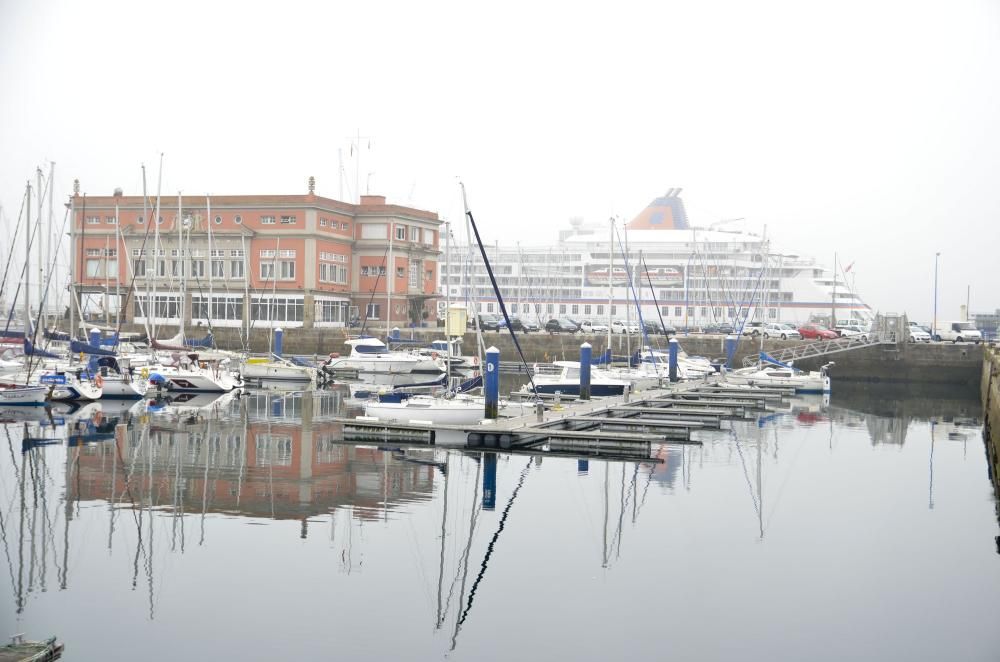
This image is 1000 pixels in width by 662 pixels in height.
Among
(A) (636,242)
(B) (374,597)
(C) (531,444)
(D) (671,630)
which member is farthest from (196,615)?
(A) (636,242)

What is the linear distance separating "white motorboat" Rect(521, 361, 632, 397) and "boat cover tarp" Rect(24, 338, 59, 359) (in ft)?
58.0

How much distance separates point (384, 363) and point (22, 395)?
19990 mm

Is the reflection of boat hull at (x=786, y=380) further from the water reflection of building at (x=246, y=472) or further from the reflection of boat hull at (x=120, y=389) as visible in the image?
the reflection of boat hull at (x=120, y=389)

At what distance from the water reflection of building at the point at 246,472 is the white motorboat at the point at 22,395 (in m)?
6.11

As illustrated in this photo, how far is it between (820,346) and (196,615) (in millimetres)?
48786

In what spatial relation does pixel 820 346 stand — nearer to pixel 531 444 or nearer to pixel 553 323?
pixel 553 323

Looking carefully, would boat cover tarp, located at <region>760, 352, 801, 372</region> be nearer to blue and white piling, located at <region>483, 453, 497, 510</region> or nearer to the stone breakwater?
the stone breakwater

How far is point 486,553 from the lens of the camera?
52.5ft

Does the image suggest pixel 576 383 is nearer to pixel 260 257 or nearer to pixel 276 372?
pixel 276 372

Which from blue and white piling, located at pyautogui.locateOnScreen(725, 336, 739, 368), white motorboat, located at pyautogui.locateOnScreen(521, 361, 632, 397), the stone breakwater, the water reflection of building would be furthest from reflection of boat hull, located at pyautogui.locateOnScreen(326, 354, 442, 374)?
the water reflection of building

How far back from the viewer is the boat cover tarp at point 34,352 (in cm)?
3751

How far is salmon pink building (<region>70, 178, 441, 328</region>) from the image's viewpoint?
216 feet

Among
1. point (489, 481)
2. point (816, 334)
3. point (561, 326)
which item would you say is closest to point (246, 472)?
point (489, 481)

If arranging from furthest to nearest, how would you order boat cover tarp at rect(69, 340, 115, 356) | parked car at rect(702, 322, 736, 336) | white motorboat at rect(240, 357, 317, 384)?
A: parked car at rect(702, 322, 736, 336)
white motorboat at rect(240, 357, 317, 384)
boat cover tarp at rect(69, 340, 115, 356)
